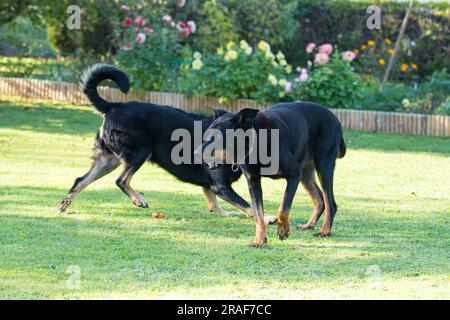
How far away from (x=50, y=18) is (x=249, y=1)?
517 centimetres

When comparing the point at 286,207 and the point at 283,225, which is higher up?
the point at 286,207

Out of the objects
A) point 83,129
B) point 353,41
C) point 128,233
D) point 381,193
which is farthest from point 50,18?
point 128,233

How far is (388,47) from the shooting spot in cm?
2295

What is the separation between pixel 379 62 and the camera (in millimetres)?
22062

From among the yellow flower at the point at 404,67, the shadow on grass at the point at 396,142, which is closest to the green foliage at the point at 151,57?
the shadow on grass at the point at 396,142

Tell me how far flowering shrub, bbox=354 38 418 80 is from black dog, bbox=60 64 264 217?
12.3 meters

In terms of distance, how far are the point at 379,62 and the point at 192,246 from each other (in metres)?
14.2

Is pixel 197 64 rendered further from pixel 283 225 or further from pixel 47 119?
pixel 283 225

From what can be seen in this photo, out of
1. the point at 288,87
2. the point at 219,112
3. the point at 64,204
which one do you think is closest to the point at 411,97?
the point at 288,87

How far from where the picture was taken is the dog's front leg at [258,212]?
871 centimetres

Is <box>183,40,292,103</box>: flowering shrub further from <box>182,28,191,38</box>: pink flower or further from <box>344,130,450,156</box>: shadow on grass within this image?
<box>182,28,191,38</box>: pink flower

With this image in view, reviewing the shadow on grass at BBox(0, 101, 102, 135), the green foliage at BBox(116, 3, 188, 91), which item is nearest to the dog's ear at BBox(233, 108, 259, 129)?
the shadow on grass at BBox(0, 101, 102, 135)

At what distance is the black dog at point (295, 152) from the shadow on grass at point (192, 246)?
0.29 metres

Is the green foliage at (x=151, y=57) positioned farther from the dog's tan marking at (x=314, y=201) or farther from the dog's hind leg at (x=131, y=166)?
the dog's tan marking at (x=314, y=201)
